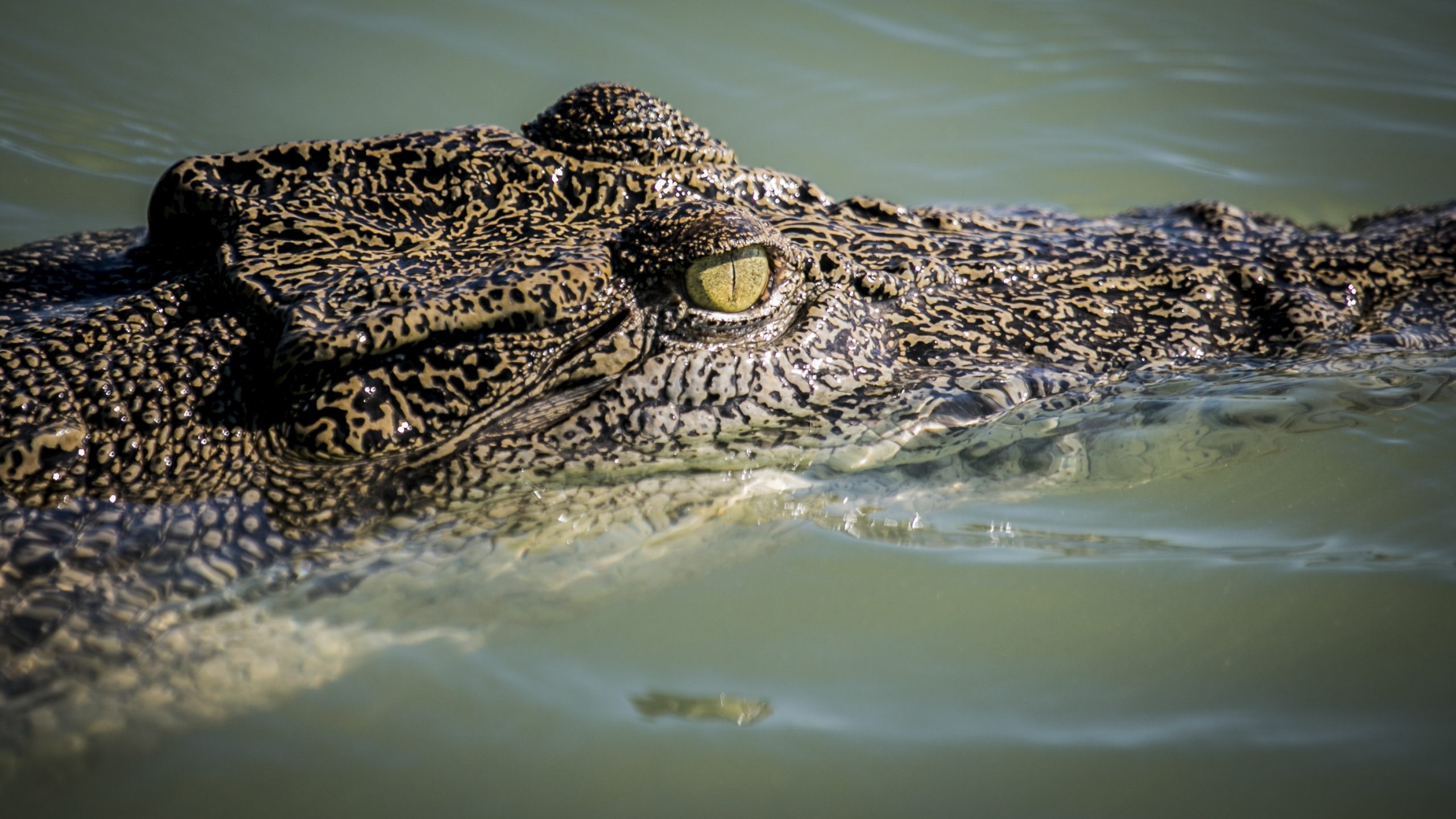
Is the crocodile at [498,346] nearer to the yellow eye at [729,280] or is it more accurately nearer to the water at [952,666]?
the yellow eye at [729,280]

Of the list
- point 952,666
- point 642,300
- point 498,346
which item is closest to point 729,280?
point 642,300

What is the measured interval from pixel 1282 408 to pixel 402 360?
276cm

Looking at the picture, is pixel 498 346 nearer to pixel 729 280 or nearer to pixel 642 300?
pixel 642 300

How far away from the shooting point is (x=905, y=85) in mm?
7461

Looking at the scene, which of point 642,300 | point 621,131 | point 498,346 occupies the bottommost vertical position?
point 498,346

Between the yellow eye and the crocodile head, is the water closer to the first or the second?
the crocodile head

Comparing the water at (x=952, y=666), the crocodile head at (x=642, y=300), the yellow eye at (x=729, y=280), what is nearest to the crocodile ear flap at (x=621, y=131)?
the crocodile head at (x=642, y=300)

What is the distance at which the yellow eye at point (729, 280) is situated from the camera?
3062 millimetres

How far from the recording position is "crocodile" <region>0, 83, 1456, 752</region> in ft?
9.25

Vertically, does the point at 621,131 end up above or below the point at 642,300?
above

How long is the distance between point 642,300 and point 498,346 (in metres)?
0.44

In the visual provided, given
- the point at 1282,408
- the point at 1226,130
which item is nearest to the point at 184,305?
the point at 1282,408

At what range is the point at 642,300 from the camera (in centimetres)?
309

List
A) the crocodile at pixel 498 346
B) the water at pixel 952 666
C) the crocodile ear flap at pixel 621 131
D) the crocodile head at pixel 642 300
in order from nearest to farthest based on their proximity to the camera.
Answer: the water at pixel 952 666
the crocodile at pixel 498 346
the crocodile head at pixel 642 300
the crocodile ear flap at pixel 621 131
